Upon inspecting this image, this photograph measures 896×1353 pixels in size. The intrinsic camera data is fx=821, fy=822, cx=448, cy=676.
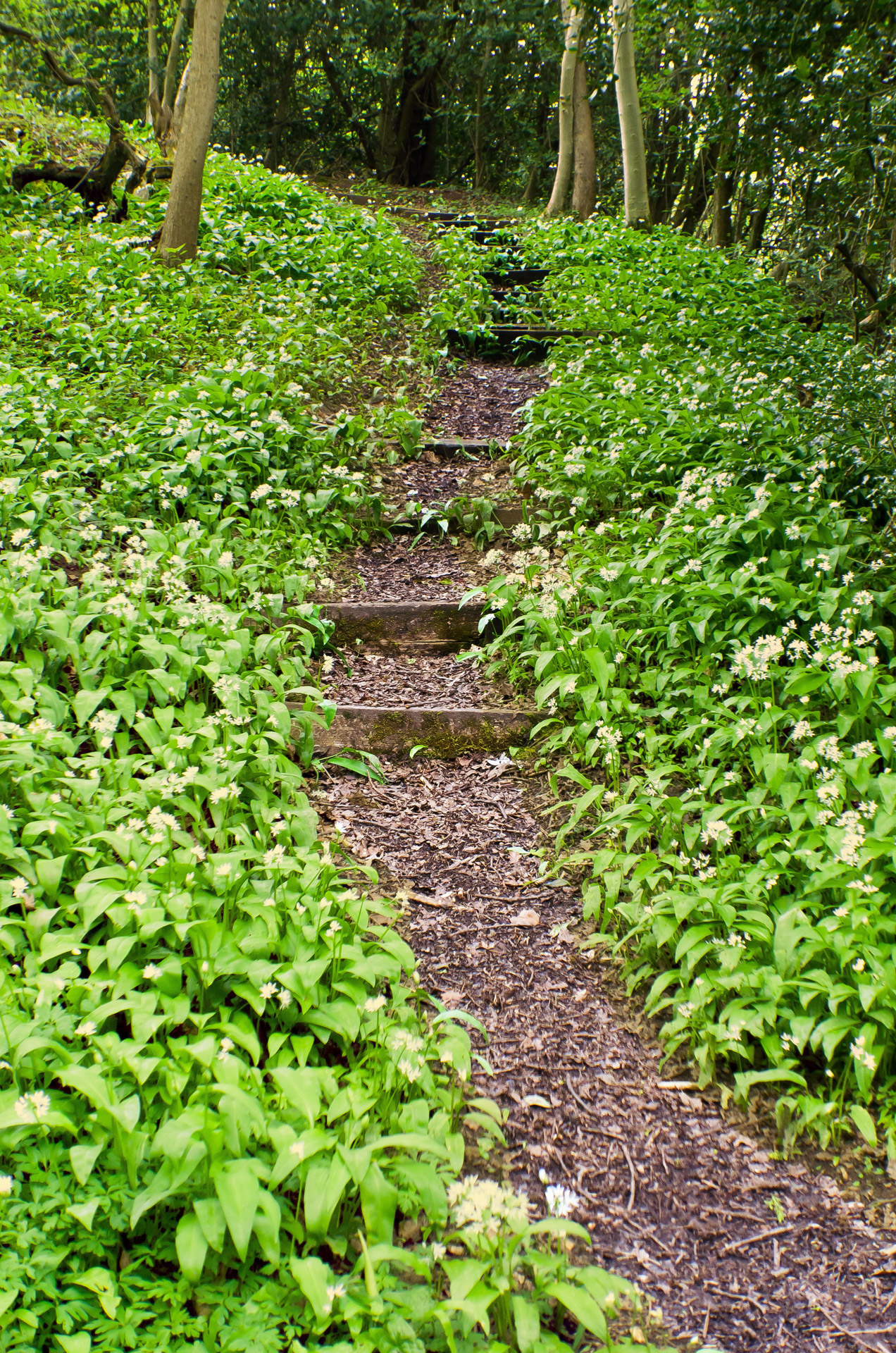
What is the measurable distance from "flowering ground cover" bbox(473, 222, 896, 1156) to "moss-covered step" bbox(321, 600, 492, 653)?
303 mm

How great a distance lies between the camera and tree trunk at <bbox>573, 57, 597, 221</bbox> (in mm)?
13562

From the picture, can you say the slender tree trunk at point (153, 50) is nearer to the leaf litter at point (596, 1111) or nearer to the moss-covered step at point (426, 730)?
the moss-covered step at point (426, 730)

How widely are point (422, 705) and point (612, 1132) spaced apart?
2264mm

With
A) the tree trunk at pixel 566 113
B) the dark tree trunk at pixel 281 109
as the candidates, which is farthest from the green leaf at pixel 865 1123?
the dark tree trunk at pixel 281 109

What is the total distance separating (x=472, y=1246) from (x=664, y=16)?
980 cm

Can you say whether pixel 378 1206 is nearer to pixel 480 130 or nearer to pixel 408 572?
pixel 408 572

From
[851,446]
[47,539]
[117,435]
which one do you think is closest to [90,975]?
[47,539]

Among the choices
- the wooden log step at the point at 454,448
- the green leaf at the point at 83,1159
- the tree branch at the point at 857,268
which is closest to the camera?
the green leaf at the point at 83,1159

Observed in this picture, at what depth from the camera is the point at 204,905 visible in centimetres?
247

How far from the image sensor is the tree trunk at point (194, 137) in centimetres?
805

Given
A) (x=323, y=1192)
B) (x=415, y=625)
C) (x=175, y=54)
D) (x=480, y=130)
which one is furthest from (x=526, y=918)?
(x=480, y=130)

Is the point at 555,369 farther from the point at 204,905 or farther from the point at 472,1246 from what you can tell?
the point at 472,1246

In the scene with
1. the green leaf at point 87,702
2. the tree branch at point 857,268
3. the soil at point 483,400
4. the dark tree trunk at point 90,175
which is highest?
the dark tree trunk at point 90,175

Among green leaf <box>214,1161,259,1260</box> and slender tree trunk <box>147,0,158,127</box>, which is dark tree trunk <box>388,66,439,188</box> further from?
green leaf <box>214,1161,259,1260</box>
